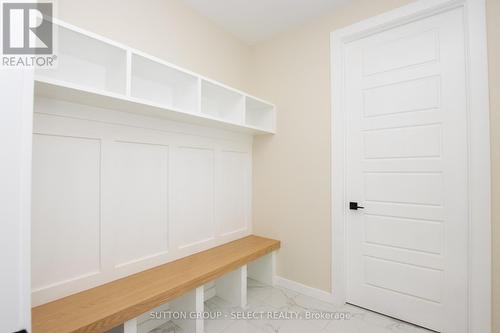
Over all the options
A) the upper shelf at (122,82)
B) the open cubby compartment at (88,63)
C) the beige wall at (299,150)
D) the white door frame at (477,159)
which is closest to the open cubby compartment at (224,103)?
the upper shelf at (122,82)

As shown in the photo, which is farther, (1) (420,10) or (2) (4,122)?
(1) (420,10)

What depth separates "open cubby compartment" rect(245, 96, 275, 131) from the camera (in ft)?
8.05

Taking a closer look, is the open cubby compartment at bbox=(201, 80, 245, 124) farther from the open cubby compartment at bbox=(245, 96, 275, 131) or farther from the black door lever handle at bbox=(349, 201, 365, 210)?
the black door lever handle at bbox=(349, 201, 365, 210)

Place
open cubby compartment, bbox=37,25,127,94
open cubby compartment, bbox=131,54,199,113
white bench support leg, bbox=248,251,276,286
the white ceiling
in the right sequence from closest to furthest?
open cubby compartment, bbox=37,25,127,94, open cubby compartment, bbox=131,54,199,113, the white ceiling, white bench support leg, bbox=248,251,276,286

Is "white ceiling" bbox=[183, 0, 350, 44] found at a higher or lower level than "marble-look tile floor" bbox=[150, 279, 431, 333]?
higher

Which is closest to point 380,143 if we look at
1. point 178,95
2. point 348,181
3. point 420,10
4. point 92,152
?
point 348,181

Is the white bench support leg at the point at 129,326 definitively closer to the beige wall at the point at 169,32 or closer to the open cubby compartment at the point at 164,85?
the open cubby compartment at the point at 164,85

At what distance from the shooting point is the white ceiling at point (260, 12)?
6.64 ft

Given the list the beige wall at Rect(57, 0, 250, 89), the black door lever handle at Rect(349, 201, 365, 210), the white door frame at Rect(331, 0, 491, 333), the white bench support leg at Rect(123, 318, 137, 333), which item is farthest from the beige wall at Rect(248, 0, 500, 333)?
the white bench support leg at Rect(123, 318, 137, 333)

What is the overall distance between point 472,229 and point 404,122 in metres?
0.84

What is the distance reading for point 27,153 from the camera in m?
0.89

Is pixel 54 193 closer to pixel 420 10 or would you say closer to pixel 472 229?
pixel 472 229

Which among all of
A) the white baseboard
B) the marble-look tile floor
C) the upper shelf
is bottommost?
the marble-look tile floor

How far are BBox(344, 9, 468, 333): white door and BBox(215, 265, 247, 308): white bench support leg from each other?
915 millimetres
